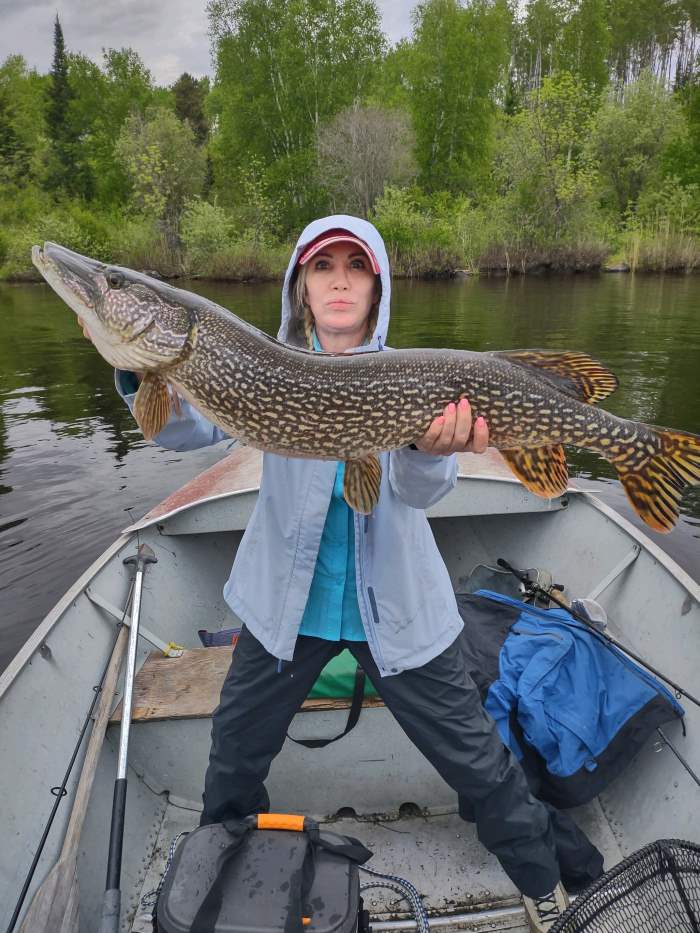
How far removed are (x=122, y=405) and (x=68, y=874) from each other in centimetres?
978

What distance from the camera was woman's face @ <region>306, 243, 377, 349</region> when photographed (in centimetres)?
215

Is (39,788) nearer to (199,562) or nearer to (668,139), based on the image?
(199,562)

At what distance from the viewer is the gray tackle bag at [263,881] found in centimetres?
162

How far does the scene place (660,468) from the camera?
213cm

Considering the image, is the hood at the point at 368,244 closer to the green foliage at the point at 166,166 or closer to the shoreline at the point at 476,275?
the shoreline at the point at 476,275

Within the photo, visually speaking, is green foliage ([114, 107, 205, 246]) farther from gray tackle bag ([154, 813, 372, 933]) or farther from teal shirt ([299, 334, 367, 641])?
gray tackle bag ([154, 813, 372, 933])

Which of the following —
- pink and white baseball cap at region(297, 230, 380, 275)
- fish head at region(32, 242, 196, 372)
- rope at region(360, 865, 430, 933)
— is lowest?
rope at region(360, 865, 430, 933)

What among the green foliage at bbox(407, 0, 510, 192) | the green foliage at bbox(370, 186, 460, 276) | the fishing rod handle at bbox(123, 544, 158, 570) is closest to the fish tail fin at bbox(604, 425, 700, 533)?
the fishing rod handle at bbox(123, 544, 158, 570)

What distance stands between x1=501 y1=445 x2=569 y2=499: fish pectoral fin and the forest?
1108 inches

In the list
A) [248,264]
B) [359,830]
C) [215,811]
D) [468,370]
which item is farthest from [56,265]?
[248,264]

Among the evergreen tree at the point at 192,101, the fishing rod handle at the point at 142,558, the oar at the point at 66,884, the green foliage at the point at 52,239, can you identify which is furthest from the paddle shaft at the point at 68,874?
the evergreen tree at the point at 192,101

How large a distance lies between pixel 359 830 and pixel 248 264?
28794 millimetres

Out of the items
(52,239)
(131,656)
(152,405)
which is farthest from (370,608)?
(52,239)

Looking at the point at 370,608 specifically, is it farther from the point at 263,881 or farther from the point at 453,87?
the point at 453,87
